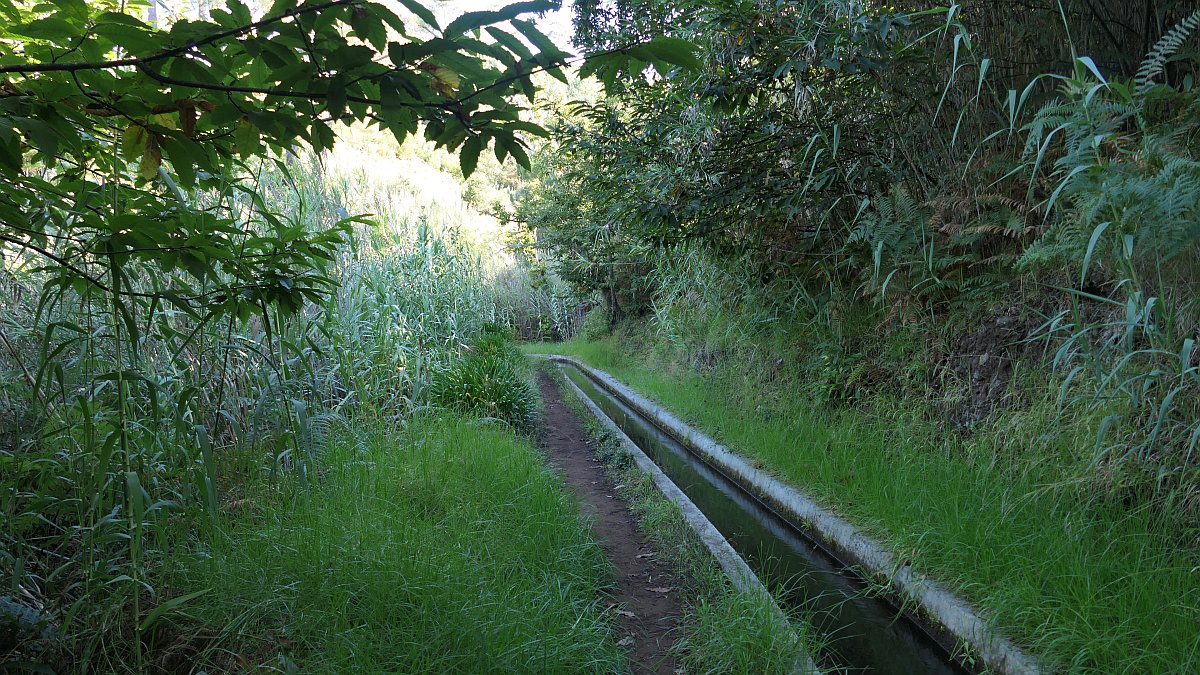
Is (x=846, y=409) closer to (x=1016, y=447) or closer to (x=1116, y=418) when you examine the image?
(x=1016, y=447)

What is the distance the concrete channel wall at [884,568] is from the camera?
2.97 meters

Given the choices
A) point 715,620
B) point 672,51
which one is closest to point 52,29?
point 672,51

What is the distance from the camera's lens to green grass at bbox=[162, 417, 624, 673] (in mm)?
2654

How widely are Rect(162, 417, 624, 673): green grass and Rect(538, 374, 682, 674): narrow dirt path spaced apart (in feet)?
0.64

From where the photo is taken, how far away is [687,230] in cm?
718

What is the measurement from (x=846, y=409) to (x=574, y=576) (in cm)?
354

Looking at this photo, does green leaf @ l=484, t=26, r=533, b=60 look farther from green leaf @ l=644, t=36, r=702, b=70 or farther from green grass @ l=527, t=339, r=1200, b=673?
green grass @ l=527, t=339, r=1200, b=673

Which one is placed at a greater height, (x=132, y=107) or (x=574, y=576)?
(x=132, y=107)

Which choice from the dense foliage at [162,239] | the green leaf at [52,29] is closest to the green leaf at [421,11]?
the dense foliage at [162,239]

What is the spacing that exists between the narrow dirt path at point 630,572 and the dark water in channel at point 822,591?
0.64m

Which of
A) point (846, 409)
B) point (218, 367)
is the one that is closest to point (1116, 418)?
point (846, 409)

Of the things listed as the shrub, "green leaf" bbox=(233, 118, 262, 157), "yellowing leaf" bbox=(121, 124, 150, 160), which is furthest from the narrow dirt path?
the shrub

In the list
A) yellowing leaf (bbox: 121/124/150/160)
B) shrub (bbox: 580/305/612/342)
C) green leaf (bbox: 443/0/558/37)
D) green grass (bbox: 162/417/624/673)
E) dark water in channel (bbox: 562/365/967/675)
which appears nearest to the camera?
green leaf (bbox: 443/0/558/37)

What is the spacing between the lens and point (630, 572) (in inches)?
179
